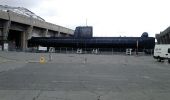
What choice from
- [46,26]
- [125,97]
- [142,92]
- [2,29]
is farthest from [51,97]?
[46,26]

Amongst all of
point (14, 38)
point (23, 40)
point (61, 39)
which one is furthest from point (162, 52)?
point (14, 38)

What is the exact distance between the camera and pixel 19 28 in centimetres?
8875

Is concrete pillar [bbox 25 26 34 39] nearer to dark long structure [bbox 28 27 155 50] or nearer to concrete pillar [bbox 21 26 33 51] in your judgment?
concrete pillar [bbox 21 26 33 51]

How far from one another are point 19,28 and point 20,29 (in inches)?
29.4

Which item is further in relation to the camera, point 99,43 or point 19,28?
point 19,28

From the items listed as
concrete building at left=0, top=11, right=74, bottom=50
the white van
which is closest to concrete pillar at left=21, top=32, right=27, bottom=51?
concrete building at left=0, top=11, right=74, bottom=50

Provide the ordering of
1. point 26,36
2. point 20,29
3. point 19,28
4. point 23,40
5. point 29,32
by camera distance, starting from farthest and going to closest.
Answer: point 23,40 → point 29,32 → point 26,36 → point 20,29 → point 19,28

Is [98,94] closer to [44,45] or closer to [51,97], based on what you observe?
[51,97]

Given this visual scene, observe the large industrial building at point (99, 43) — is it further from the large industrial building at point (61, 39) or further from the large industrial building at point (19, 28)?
the large industrial building at point (19, 28)

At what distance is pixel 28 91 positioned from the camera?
1199 cm

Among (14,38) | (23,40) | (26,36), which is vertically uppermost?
(26,36)

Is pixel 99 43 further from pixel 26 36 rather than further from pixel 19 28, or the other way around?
pixel 19 28

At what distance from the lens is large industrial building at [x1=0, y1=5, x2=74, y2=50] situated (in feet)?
254

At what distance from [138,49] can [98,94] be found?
236 feet
